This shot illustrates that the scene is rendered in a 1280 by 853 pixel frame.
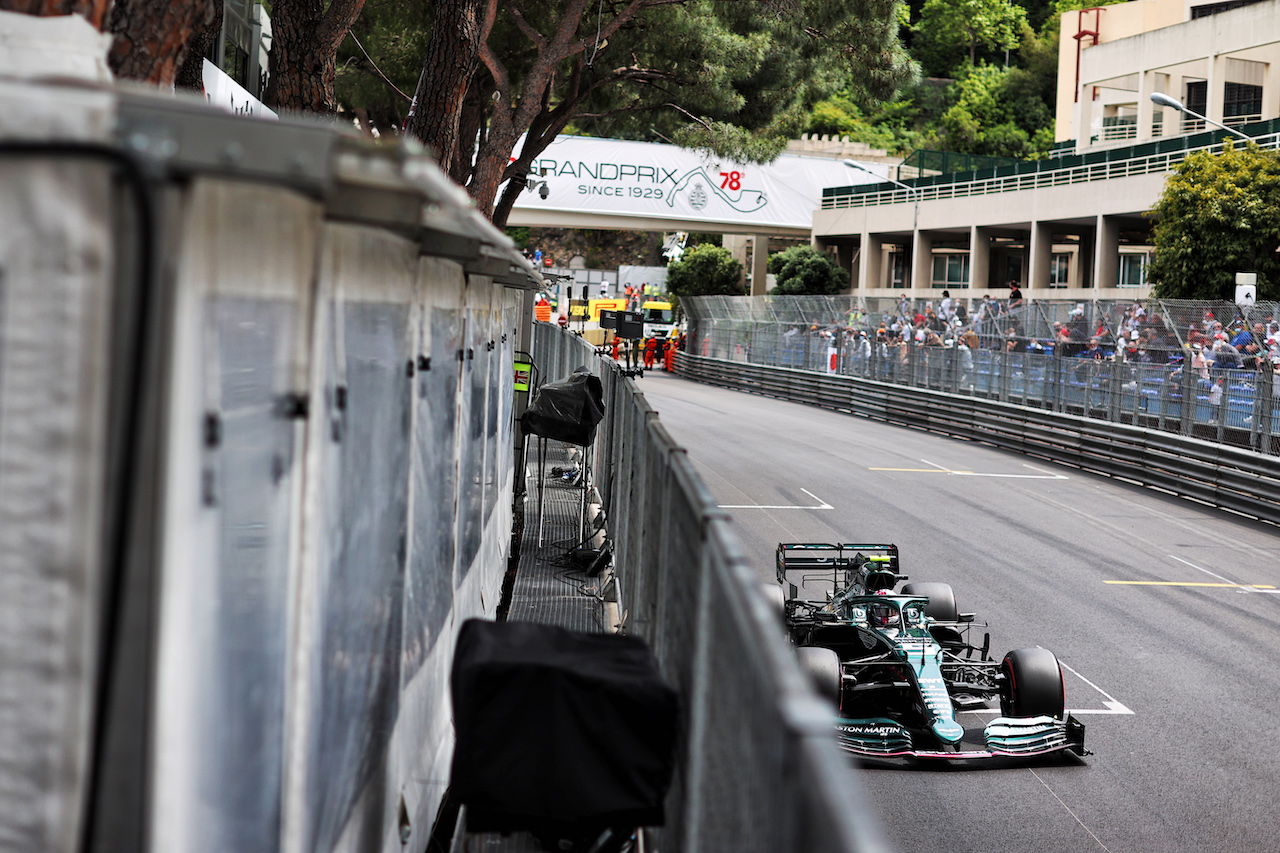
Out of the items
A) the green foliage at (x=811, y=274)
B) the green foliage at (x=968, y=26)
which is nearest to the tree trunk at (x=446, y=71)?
the green foliage at (x=811, y=274)

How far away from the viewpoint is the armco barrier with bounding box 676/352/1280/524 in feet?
62.8

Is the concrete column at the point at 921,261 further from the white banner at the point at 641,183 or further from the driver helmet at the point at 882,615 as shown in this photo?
the driver helmet at the point at 882,615

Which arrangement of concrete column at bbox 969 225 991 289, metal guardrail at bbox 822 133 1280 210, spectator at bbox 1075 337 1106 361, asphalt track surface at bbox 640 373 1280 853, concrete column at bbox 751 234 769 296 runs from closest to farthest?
asphalt track surface at bbox 640 373 1280 853 < spectator at bbox 1075 337 1106 361 < metal guardrail at bbox 822 133 1280 210 < concrete column at bbox 969 225 991 289 < concrete column at bbox 751 234 769 296

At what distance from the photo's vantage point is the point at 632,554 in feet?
26.6

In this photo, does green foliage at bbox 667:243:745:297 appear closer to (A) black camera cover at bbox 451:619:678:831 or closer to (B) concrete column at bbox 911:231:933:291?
(B) concrete column at bbox 911:231:933:291

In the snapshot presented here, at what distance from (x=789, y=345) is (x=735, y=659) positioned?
37.2m

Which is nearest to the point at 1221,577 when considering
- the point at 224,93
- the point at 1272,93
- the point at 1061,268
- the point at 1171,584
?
the point at 1171,584

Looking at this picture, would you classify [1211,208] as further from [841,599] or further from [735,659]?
[735,659]

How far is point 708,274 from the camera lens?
62.8m

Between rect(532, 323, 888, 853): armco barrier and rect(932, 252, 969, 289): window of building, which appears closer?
rect(532, 323, 888, 853): armco barrier

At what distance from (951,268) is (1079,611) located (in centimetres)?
4932

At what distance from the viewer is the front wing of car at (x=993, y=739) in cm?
845

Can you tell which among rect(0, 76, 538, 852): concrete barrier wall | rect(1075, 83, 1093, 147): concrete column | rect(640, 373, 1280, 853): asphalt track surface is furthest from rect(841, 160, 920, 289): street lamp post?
rect(0, 76, 538, 852): concrete barrier wall

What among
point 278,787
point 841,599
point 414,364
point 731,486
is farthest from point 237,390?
point 731,486
